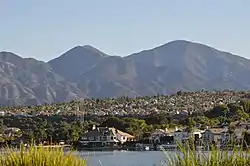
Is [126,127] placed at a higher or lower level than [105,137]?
higher

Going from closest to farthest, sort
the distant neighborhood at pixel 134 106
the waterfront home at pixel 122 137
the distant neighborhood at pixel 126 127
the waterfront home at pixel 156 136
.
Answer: the distant neighborhood at pixel 126 127, the waterfront home at pixel 156 136, the waterfront home at pixel 122 137, the distant neighborhood at pixel 134 106

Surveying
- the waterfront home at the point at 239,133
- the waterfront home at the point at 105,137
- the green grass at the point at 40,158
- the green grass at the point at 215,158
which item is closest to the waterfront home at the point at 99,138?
the waterfront home at the point at 105,137

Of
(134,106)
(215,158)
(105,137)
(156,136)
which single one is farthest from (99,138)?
(215,158)

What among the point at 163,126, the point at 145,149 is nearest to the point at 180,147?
the point at 145,149

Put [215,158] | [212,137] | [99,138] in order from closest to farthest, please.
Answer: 1. [215,158]
2. [212,137]
3. [99,138]

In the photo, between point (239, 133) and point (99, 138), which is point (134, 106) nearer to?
point (99, 138)

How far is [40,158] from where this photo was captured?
23.9 feet

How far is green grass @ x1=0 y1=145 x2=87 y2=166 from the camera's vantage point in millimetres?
7262

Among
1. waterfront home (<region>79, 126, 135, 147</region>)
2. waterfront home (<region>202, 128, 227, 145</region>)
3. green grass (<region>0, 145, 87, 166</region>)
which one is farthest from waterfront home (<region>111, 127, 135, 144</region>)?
green grass (<region>0, 145, 87, 166</region>)

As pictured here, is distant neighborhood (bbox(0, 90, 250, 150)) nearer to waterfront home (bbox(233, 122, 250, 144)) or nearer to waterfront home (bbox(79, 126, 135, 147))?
waterfront home (bbox(79, 126, 135, 147))

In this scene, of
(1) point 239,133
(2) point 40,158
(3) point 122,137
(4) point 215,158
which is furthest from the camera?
(3) point 122,137

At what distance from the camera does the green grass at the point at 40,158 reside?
286 inches

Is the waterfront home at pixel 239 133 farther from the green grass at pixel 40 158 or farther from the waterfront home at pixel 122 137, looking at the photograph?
the waterfront home at pixel 122 137

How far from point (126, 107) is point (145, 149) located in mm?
58183
